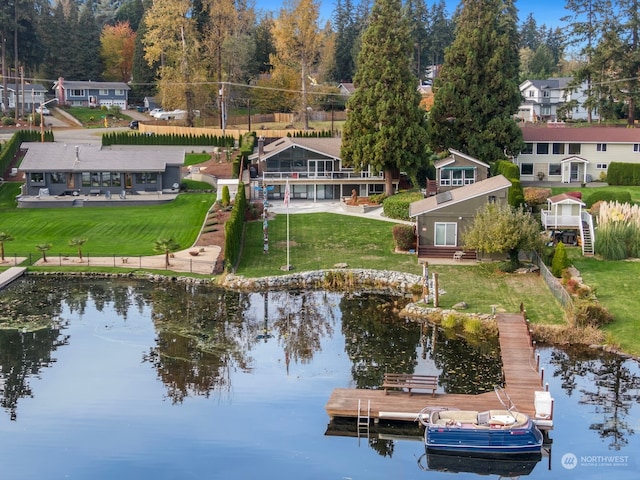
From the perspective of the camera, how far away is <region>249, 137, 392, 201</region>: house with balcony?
74.4m

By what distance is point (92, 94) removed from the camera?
416ft

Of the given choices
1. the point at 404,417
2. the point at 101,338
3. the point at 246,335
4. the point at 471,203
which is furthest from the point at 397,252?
the point at 404,417

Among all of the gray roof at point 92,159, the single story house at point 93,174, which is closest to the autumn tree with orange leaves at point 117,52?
the gray roof at point 92,159

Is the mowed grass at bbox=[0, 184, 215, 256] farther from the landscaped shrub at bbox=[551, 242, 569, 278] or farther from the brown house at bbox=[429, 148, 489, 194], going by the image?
the landscaped shrub at bbox=[551, 242, 569, 278]

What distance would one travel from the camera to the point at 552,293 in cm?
4750

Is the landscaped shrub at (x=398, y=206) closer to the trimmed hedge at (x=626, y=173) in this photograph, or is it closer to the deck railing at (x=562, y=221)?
the deck railing at (x=562, y=221)

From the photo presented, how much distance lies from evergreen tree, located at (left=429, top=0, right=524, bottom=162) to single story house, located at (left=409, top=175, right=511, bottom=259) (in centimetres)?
1888

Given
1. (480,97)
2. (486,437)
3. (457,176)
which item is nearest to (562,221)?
(457,176)

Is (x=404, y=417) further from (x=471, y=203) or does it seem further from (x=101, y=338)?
Answer: (x=471, y=203)

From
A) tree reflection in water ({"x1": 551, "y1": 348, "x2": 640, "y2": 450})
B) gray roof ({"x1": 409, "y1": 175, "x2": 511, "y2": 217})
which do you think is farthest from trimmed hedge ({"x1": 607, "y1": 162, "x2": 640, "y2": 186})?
tree reflection in water ({"x1": 551, "y1": 348, "x2": 640, "y2": 450})

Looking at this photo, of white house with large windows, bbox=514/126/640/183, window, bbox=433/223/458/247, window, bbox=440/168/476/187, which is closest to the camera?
window, bbox=433/223/458/247

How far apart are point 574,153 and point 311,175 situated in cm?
2282

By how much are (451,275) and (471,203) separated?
238 inches

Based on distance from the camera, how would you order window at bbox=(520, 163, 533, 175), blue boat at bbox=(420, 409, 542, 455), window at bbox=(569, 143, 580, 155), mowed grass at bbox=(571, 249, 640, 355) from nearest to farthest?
1. blue boat at bbox=(420, 409, 542, 455)
2. mowed grass at bbox=(571, 249, 640, 355)
3. window at bbox=(569, 143, 580, 155)
4. window at bbox=(520, 163, 533, 175)
